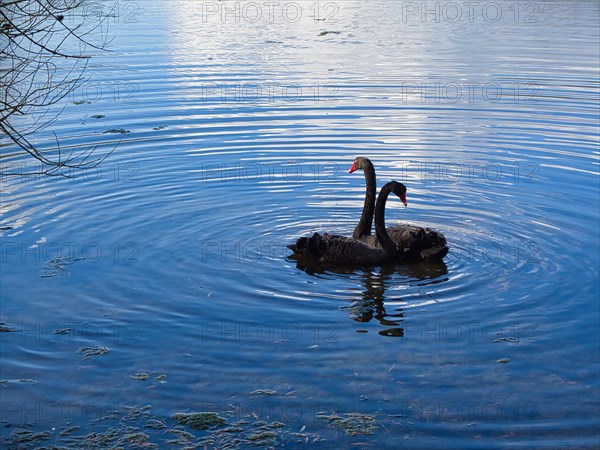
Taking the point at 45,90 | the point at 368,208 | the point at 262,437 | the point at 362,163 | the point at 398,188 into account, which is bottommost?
the point at 262,437

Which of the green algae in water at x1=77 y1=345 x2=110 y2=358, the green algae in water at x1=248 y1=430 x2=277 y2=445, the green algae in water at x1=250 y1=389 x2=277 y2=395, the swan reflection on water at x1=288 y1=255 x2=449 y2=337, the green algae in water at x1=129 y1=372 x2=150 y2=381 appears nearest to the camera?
the green algae in water at x1=248 y1=430 x2=277 y2=445

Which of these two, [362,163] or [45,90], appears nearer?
[362,163]

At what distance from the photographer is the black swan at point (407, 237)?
8164 mm

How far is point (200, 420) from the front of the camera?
5559 millimetres

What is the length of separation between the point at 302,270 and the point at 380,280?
0.70 metres

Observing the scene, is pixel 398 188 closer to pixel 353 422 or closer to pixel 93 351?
pixel 93 351

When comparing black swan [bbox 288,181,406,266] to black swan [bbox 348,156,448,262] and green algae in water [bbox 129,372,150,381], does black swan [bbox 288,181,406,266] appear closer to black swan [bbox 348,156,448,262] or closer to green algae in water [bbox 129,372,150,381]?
black swan [bbox 348,156,448,262]

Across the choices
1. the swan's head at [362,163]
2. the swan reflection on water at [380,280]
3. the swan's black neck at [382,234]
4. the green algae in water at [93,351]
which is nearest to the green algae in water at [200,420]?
the green algae in water at [93,351]

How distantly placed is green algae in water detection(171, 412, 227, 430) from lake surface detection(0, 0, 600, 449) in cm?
6

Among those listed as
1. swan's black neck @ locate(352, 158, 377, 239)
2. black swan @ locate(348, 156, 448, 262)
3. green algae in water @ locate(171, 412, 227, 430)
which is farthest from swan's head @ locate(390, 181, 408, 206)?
green algae in water @ locate(171, 412, 227, 430)

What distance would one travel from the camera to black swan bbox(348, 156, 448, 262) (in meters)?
8.16

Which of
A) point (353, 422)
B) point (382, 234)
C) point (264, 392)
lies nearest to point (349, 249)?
point (382, 234)

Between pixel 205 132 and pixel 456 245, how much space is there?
5.54 meters

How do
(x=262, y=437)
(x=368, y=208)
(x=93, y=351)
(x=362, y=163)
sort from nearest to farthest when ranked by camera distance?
1. (x=262, y=437)
2. (x=93, y=351)
3. (x=368, y=208)
4. (x=362, y=163)
